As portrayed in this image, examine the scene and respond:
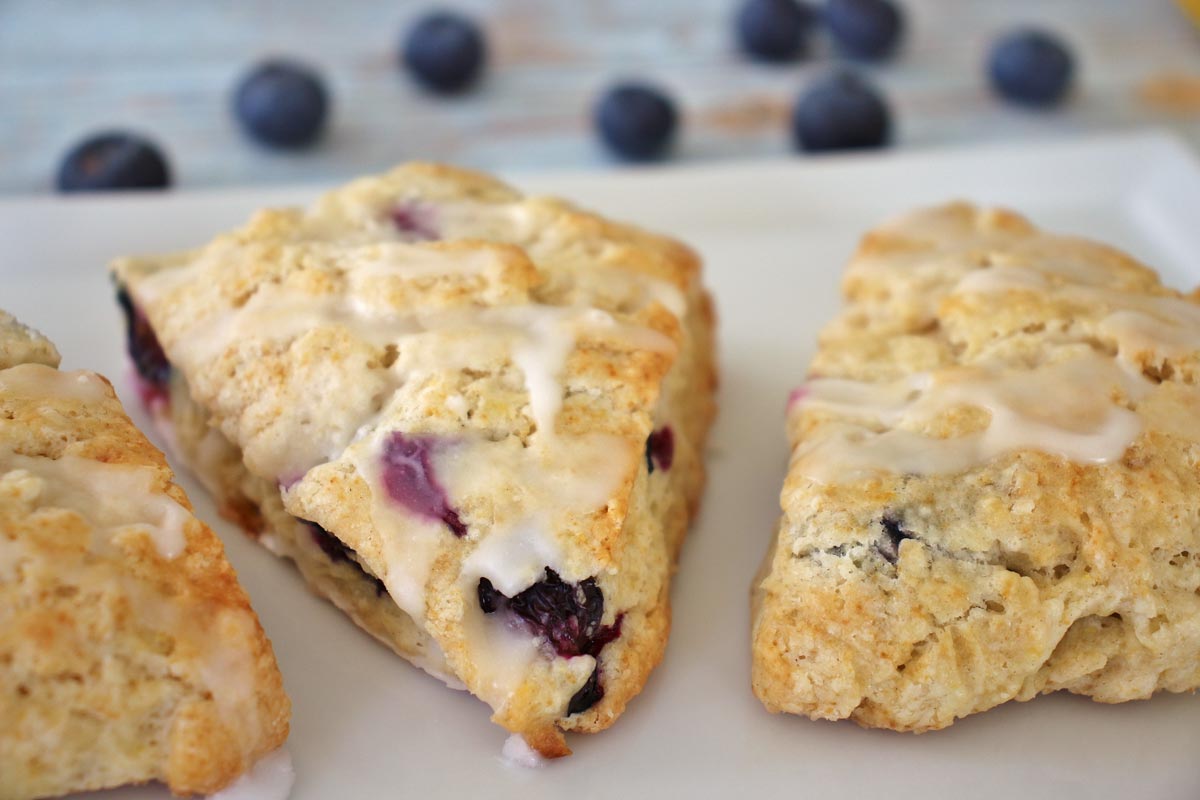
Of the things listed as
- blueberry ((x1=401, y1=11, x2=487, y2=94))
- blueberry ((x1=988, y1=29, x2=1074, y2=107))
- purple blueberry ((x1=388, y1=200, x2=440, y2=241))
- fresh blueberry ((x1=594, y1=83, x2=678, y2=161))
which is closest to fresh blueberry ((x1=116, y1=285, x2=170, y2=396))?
purple blueberry ((x1=388, y1=200, x2=440, y2=241))

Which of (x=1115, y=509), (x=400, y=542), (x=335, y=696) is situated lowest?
(x=335, y=696)

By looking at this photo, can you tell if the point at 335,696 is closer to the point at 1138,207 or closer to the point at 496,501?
the point at 496,501

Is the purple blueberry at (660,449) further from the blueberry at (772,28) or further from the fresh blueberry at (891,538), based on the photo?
the blueberry at (772,28)

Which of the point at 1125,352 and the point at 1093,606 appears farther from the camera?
the point at 1125,352

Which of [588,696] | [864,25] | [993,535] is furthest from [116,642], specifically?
[864,25]

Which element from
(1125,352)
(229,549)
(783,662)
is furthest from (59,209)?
(1125,352)

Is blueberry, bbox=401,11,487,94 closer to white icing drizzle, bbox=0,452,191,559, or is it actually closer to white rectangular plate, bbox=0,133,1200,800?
white rectangular plate, bbox=0,133,1200,800
